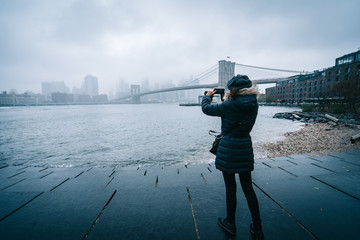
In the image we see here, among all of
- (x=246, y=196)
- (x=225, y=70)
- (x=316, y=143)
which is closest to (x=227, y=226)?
(x=246, y=196)

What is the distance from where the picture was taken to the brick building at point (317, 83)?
137 ft

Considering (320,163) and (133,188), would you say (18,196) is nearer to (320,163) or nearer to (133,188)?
(133,188)

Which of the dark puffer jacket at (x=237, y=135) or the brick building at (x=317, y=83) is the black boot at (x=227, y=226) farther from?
the brick building at (x=317, y=83)

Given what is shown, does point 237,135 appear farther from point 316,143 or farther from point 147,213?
point 316,143

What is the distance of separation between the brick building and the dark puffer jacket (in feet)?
111

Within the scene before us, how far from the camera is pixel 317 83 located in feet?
193

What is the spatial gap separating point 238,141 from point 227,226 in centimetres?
96

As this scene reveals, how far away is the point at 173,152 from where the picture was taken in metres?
8.16

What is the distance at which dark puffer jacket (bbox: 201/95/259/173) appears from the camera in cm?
168

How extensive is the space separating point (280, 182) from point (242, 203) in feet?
3.60

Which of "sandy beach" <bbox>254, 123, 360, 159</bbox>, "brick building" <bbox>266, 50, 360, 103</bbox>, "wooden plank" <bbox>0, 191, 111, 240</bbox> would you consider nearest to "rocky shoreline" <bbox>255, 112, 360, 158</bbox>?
"sandy beach" <bbox>254, 123, 360, 159</bbox>

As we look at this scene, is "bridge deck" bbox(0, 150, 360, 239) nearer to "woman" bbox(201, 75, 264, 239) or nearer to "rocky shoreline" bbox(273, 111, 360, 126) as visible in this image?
"woman" bbox(201, 75, 264, 239)

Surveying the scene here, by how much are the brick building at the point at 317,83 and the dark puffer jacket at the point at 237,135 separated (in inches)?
1329

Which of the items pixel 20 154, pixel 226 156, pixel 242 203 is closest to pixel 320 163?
pixel 242 203
